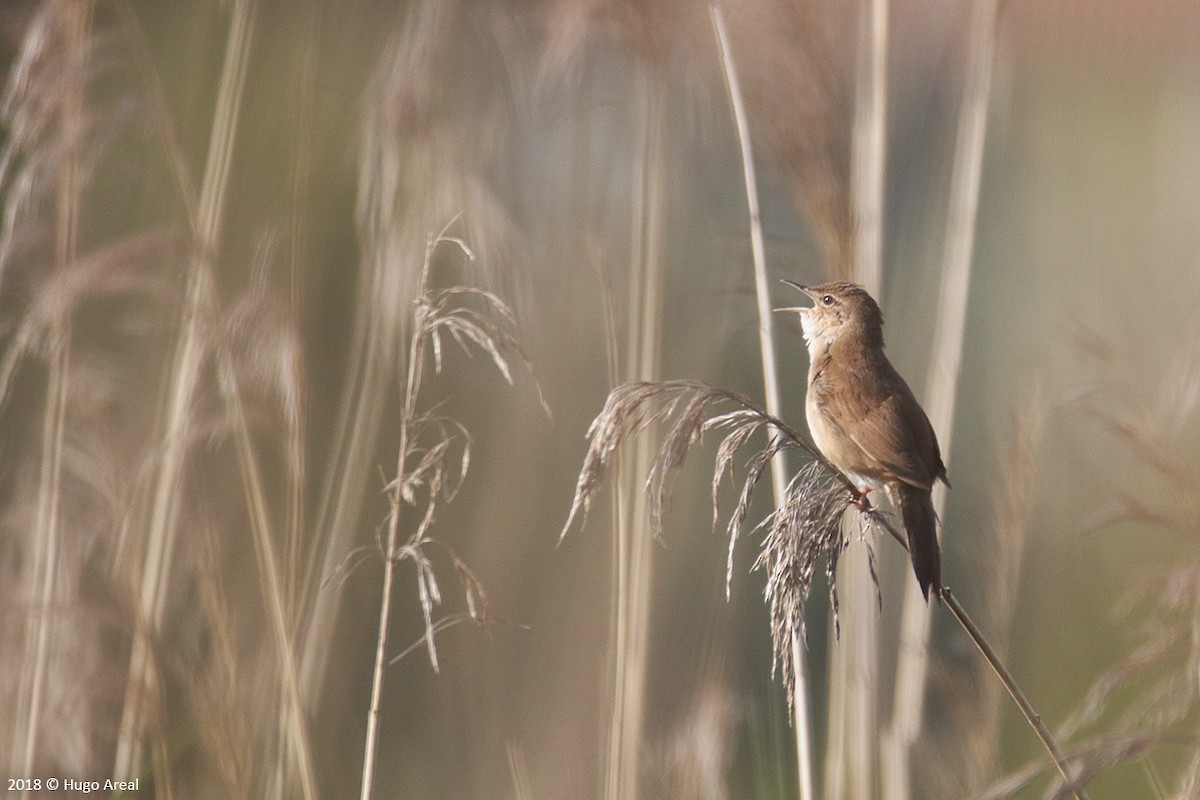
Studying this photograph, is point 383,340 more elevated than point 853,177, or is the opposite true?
point 853,177

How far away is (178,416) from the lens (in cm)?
247

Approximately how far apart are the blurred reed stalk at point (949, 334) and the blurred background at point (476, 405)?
0.06 ft

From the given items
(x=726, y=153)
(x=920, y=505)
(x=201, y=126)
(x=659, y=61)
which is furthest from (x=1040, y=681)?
(x=201, y=126)

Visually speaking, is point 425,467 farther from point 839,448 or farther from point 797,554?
point 839,448

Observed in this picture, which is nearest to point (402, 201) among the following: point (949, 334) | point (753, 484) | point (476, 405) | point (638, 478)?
point (638, 478)

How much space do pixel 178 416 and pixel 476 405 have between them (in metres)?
1.67

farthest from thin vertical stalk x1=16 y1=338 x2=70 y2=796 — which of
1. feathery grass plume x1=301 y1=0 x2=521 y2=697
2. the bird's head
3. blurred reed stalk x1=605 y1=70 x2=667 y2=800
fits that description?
the bird's head

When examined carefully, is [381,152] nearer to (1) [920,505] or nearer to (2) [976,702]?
(1) [920,505]

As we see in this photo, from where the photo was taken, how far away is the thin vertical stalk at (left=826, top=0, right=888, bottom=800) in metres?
2.54

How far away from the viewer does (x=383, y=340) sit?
2686 millimetres

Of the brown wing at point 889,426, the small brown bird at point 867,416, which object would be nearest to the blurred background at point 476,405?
the small brown bird at point 867,416

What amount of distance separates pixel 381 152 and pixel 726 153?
59.7 inches

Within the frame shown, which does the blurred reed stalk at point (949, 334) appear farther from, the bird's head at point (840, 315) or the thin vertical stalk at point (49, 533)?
the thin vertical stalk at point (49, 533)

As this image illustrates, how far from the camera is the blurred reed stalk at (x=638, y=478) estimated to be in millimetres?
2443
